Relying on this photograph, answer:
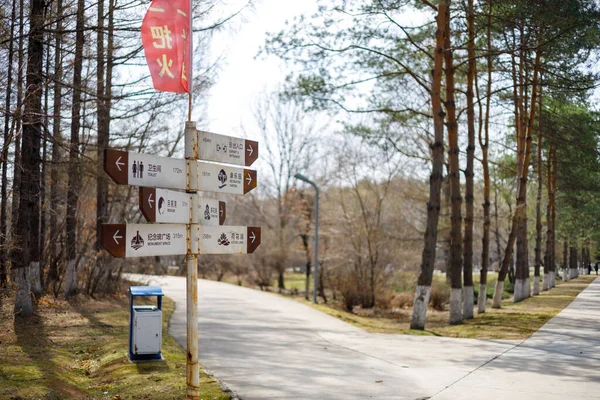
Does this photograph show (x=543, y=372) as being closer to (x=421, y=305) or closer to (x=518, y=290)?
(x=421, y=305)

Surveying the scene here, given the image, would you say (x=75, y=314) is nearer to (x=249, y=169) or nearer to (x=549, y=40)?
(x=249, y=169)

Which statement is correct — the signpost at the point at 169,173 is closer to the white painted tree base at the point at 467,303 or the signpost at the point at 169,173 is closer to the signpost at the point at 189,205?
the signpost at the point at 189,205

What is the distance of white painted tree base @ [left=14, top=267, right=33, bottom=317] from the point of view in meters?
12.4

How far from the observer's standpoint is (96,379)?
8898mm

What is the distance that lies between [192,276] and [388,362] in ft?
18.3

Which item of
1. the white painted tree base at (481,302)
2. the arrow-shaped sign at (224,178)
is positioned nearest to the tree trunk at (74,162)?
the arrow-shaped sign at (224,178)

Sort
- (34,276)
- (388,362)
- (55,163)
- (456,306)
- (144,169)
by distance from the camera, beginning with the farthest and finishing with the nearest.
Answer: (456,306) → (34,276) → (55,163) → (388,362) → (144,169)

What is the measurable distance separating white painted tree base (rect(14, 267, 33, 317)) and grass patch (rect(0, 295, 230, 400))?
0.21 metres

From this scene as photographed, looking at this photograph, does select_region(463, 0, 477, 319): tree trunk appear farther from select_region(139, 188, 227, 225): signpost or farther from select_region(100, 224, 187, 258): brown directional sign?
select_region(100, 224, 187, 258): brown directional sign

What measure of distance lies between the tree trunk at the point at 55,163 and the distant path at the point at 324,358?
3840mm

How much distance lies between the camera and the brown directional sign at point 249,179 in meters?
6.71

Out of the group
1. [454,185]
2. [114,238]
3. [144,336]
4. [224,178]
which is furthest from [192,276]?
[454,185]

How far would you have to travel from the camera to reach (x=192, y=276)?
6117mm

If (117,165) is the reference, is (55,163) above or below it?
above
